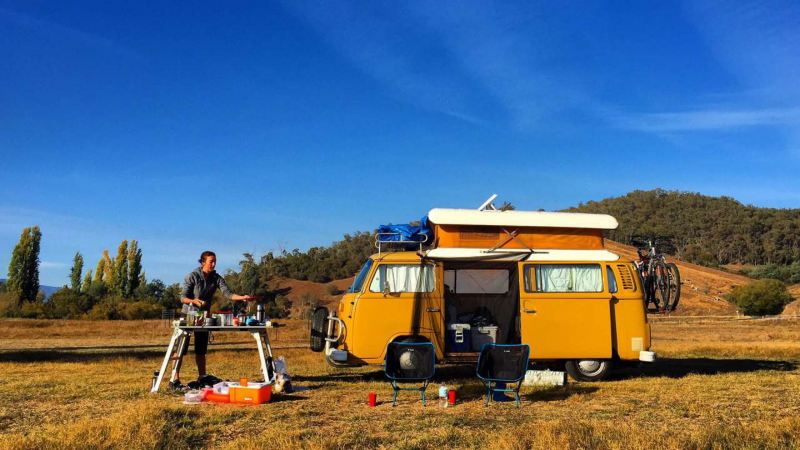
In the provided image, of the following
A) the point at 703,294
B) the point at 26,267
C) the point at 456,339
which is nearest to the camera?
the point at 456,339

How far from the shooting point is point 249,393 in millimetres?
7867

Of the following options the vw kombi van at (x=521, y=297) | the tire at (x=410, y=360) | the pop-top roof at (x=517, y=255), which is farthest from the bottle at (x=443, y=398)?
the pop-top roof at (x=517, y=255)

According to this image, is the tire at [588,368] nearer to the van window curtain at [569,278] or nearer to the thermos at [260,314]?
the van window curtain at [569,278]

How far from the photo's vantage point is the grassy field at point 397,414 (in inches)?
222

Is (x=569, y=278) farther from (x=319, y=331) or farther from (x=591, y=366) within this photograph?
(x=319, y=331)

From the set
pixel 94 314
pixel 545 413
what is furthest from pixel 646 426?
pixel 94 314

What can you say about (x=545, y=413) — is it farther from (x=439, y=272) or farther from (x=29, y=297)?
(x=29, y=297)

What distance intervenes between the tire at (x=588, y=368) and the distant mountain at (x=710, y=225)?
96389 millimetres

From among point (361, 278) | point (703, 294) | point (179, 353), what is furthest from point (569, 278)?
point (703, 294)

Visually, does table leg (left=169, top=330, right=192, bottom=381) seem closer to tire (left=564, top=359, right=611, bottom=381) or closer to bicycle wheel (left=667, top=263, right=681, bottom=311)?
tire (left=564, top=359, right=611, bottom=381)

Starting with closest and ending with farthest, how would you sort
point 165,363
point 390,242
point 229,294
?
1. point 165,363
2. point 229,294
3. point 390,242

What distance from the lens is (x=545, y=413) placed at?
24.6 feet

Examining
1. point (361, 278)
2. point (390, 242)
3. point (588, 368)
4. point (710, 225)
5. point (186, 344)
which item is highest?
point (710, 225)

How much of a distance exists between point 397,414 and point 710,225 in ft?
467
